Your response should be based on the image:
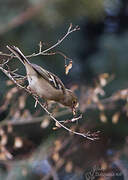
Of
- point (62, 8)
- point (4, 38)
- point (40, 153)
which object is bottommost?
point (40, 153)

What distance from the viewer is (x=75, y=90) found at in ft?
17.0

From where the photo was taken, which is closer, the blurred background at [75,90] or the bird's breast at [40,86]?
the bird's breast at [40,86]

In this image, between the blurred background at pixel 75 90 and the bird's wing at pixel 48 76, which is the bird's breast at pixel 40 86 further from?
the blurred background at pixel 75 90

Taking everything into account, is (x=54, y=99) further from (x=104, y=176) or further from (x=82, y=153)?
(x=82, y=153)

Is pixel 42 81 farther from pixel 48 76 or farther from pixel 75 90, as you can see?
pixel 75 90

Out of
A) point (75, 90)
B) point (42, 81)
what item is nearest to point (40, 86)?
point (42, 81)

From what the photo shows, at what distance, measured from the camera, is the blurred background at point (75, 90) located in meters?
4.04

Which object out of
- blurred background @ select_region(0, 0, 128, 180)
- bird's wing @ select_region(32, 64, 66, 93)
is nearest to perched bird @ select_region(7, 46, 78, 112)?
bird's wing @ select_region(32, 64, 66, 93)

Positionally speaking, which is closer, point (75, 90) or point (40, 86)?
point (40, 86)

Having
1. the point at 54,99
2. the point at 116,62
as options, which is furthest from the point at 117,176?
the point at 116,62

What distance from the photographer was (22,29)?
6.34 metres

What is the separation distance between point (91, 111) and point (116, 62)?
43.9 inches

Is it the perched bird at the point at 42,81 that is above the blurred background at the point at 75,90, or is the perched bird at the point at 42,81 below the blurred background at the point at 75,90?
below

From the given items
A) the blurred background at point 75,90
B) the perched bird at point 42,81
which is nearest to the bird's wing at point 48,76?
the perched bird at point 42,81
